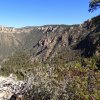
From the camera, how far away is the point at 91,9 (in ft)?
54.7

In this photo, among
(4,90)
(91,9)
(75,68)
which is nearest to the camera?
(75,68)

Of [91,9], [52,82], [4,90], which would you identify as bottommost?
[4,90]

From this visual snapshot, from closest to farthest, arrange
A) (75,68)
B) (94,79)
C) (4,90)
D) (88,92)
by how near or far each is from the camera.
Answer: (88,92)
(94,79)
(75,68)
(4,90)

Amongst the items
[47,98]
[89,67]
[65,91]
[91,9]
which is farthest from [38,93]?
[91,9]

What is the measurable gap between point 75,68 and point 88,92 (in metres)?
1.79

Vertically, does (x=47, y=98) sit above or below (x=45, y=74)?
below

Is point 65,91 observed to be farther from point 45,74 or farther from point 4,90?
point 4,90

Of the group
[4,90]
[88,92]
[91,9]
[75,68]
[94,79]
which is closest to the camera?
[88,92]

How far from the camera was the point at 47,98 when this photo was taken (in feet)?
35.1

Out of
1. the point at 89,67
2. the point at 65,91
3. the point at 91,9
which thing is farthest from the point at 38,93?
the point at 91,9

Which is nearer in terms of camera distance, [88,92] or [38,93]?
[88,92]

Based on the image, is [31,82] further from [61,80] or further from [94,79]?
[94,79]

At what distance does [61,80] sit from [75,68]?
1064mm

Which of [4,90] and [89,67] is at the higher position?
[89,67]
